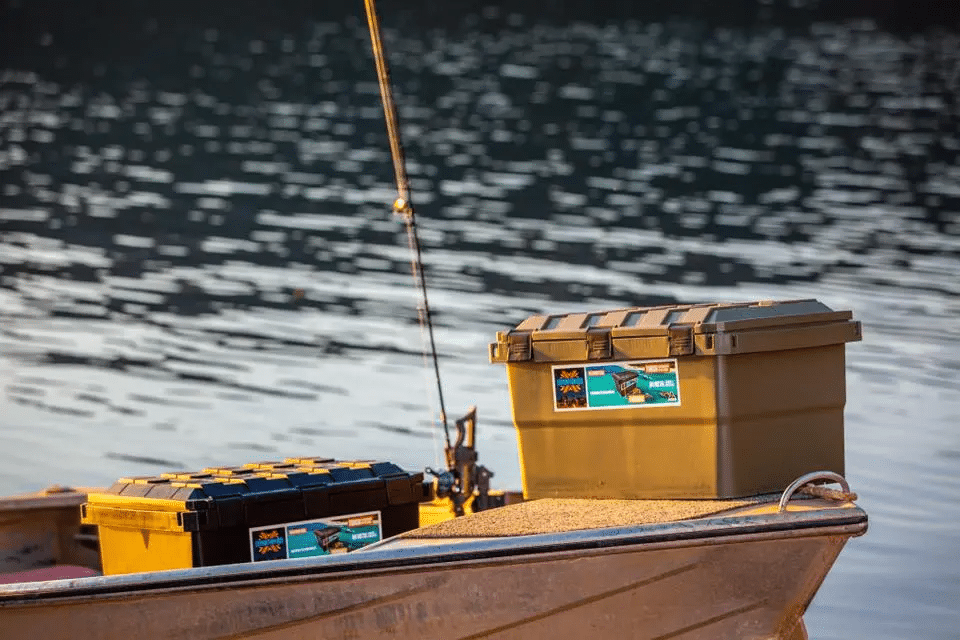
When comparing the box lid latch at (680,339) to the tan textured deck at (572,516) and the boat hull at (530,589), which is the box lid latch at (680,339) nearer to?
the tan textured deck at (572,516)

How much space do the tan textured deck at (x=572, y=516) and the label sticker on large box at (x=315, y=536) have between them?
618 mm

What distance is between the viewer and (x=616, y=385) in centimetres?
645

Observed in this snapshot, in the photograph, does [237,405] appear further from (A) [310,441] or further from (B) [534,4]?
(B) [534,4]

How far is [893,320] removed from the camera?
17.6 m

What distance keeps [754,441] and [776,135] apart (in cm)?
2568

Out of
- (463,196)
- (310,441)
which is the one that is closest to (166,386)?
(310,441)

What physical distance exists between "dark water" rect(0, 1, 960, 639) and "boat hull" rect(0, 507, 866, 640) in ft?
14.5

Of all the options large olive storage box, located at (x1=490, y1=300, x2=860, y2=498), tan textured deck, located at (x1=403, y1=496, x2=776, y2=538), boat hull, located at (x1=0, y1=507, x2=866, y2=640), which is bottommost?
boat hull, located at (x1=0, y1=507, x2=866, y2=640)

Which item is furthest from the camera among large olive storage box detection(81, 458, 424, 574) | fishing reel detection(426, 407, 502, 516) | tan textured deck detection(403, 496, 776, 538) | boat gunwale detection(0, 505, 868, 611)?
fishing reel detection(426, 407, 502, 516)

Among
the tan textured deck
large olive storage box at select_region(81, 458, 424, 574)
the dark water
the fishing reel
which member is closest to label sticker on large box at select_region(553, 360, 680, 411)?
the tan textured deck

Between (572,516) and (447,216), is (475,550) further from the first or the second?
(447,216)

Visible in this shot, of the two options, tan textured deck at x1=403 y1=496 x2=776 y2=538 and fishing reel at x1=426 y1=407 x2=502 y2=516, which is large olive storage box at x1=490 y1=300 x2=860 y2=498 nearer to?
tan textured deck at x1=403 y1=496 x2=776 y2=538

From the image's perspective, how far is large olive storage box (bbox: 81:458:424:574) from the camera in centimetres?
659

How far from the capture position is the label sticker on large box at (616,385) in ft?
20.8
